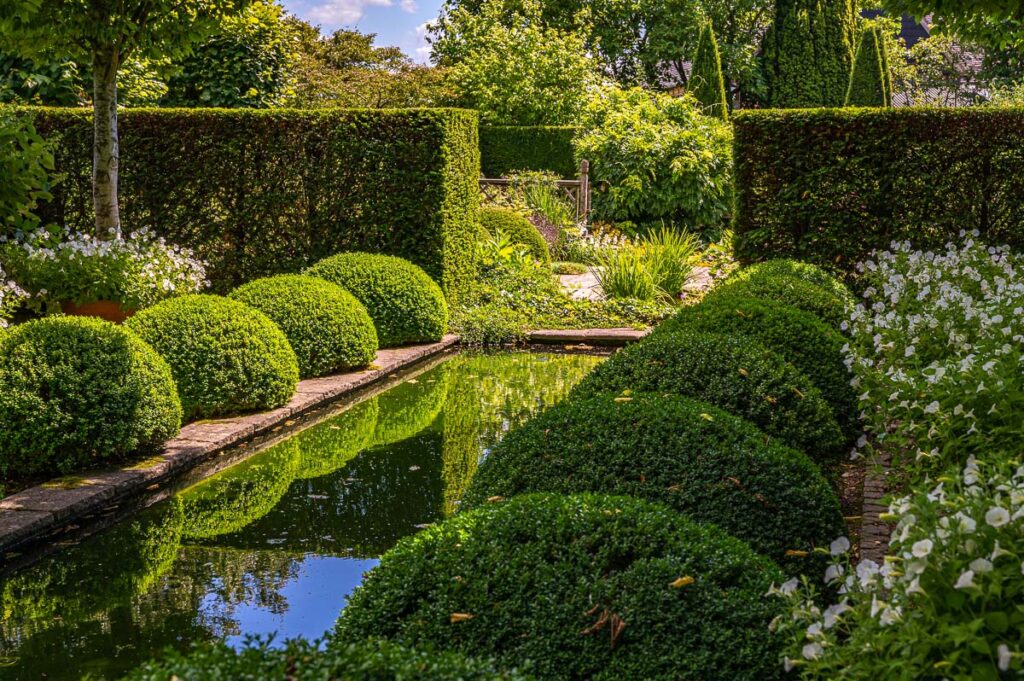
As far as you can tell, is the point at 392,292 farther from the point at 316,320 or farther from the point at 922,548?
the point at 922,548

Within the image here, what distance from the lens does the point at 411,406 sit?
7.90 m

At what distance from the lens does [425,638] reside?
2.46 meters

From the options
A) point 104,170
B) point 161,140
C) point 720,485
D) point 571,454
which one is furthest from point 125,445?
point 161,140

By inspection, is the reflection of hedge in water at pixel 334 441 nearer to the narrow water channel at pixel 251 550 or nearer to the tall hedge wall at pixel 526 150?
the narrow water channel at pixel 251 550

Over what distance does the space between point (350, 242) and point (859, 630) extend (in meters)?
9.80

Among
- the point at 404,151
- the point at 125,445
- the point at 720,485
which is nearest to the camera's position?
the point at 720,485

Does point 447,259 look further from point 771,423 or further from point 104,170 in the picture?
point 771,423

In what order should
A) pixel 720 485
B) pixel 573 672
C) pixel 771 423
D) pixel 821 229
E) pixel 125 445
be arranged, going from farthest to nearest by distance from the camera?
pixel 821 229, pixel 125 445, pixel 771 423, pixel 720 485, pixel 573 672

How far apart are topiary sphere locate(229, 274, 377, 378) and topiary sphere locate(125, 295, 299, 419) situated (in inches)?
36.2

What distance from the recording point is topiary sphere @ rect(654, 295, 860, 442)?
5.34 metres

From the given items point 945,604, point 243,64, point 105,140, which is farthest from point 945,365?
point 243,64

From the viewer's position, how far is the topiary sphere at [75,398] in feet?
17.6

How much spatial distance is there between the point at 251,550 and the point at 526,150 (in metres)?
19.1

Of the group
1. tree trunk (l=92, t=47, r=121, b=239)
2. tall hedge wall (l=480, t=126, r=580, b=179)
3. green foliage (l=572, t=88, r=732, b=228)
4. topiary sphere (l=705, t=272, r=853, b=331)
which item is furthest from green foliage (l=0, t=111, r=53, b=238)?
tall hedge wall (l=480, t=126, r=580, b=179)
